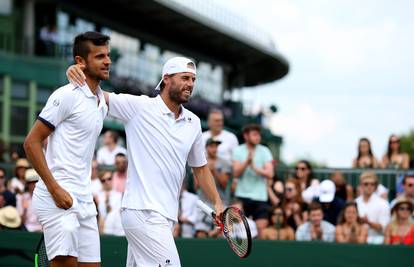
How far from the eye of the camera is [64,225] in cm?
630

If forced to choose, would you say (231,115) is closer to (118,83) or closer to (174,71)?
(118,83)

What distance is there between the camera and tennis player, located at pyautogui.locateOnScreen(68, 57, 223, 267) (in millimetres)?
6941

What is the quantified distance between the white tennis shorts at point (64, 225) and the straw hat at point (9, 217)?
14.0 ft

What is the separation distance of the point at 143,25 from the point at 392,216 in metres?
32.3

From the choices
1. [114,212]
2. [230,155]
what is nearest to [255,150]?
[230,155]

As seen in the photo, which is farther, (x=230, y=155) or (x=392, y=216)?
(x=230, y=155)

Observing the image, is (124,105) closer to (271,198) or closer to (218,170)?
(218,170)

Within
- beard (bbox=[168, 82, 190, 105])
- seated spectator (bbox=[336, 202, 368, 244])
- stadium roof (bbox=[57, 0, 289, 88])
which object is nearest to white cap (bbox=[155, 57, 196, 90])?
beard (bbox=[168, 82, 190, 105])

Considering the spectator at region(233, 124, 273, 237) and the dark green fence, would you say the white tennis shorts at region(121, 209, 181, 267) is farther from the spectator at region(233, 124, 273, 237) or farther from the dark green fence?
the spectator at region(233, 124, 273, 237)

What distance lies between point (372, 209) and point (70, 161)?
5725 mm

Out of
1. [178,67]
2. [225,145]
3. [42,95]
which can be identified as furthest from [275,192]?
[42,95]

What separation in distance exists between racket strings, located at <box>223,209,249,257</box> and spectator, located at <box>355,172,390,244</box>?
13.6 ft

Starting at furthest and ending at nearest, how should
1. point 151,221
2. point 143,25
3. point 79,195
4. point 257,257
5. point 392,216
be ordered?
point 143,25 → point 392,216 → point 257,257 → point 151,221 → point 79,195

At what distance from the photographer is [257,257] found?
33.2ft
